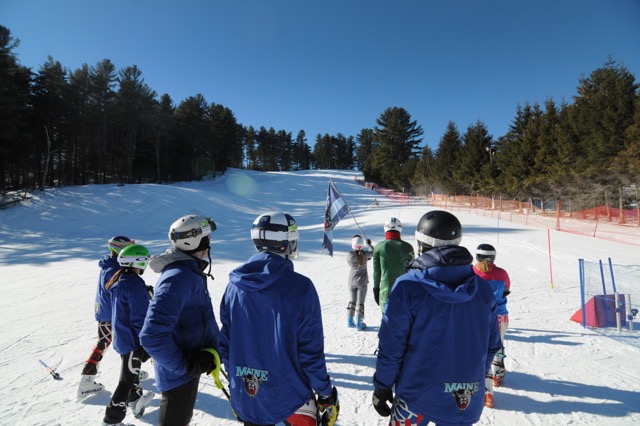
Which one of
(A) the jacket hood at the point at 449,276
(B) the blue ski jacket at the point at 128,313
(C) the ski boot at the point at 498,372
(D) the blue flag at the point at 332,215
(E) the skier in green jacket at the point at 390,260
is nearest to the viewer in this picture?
(A) the jacket hood at the point at 449,276

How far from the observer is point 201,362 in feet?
7.61

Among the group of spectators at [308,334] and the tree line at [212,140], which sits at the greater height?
the tree line at [212,140]

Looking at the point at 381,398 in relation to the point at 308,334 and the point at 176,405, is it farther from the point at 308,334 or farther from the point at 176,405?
the point at 176,405

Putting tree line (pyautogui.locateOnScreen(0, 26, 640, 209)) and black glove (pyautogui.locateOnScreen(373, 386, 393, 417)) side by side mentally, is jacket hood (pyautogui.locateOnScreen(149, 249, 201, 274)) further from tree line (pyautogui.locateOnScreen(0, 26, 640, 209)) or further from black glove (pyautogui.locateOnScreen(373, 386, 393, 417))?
tree line (pyautogui.locateOnScreen(0, 26, 640, 209))

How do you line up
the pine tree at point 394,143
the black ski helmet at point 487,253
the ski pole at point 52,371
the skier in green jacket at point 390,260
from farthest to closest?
the pine tree at point 394,143 < the skier in green jacket at point 390,260 < the ski pole at point 52,371 < the black ski helmet at point 487,253

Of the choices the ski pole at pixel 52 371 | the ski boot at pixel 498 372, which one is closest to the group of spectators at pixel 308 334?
the ski boot at pixel 498 372

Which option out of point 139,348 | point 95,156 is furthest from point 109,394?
point 95,156

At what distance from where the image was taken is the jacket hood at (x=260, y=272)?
6.43 ft

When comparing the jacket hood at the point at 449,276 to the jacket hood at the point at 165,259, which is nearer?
the jacket hood at the point at 449,276

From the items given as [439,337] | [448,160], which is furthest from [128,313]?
[448,160]

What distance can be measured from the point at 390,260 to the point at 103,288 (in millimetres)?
3946

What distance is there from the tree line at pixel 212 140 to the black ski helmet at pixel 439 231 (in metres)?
27.5

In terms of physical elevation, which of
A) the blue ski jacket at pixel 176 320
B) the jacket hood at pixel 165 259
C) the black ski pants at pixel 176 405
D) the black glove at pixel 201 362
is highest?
the jacket hood at pixel 165 259

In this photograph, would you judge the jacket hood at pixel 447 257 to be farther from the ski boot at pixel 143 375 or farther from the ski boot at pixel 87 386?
the ski boot at pixel 87 386
